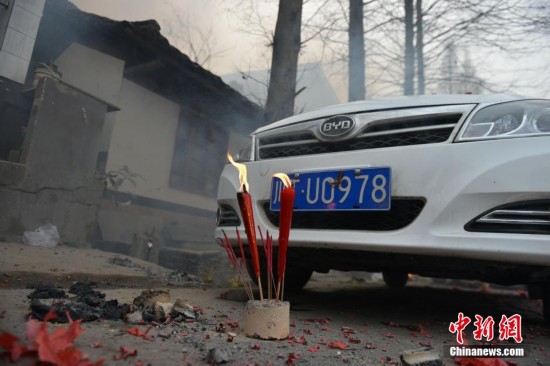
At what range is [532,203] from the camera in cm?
143

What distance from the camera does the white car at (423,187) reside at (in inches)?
57.2

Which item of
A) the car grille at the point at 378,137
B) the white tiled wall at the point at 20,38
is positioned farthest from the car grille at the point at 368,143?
the white tiled wall at the point at 20,38

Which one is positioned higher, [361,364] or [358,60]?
[358,60]

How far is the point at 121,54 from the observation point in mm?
5523

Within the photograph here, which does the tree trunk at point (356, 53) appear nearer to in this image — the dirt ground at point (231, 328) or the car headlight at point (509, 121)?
the dirt ground at point (231, 328)

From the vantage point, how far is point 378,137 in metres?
1.81

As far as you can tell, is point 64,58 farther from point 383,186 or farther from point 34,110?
point 383,186

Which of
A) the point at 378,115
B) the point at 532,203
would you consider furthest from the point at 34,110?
the point at 532,203

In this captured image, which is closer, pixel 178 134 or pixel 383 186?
pixel 383 186

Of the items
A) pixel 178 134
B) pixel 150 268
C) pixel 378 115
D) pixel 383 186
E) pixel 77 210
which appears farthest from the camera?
pixel 178 134

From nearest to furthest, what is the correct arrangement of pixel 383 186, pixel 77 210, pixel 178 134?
pixel 383 186
pixel 77 210
pixel 178 134

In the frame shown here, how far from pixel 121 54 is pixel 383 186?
16.5 ft

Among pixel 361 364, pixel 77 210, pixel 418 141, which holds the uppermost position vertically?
pixel 418 141

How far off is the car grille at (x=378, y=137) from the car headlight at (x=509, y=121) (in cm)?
8
